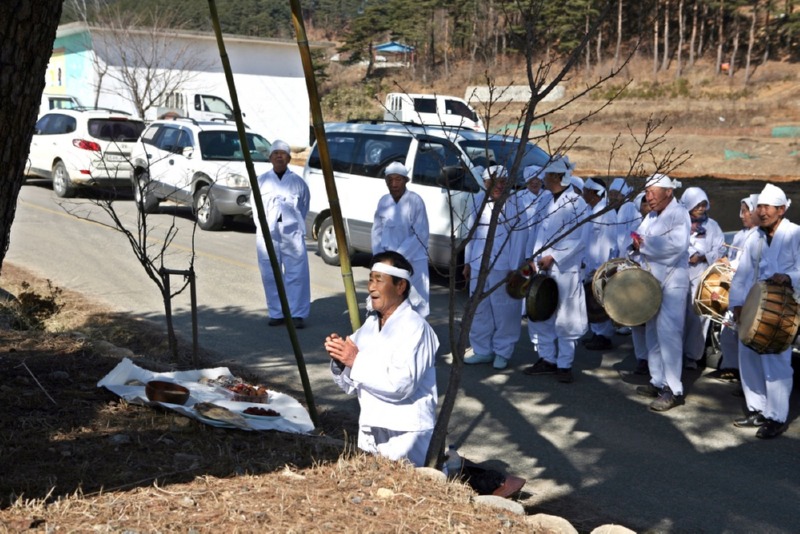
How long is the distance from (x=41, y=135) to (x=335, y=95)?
3508cm

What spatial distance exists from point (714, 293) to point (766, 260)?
0.90m

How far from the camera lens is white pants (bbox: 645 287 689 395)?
8.03 meters

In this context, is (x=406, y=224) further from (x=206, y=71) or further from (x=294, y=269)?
(x=206, y=71)

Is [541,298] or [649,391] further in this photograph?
[541,298]

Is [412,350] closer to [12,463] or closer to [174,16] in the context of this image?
[12,463]

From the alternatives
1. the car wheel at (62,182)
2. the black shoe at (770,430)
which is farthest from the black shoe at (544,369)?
the car wheel at (62,182)

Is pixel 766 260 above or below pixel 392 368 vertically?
below

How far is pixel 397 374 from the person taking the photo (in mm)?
4891

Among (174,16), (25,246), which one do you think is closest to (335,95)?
(174,16)

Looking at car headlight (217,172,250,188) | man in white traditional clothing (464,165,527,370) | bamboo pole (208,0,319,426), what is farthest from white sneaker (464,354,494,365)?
car headlight (217,172,250,188)

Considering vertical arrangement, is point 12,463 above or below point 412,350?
below

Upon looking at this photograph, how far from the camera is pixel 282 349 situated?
9.48m

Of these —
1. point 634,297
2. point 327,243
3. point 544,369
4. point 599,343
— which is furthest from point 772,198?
point 327,243

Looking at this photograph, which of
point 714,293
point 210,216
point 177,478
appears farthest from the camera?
point 210,216
